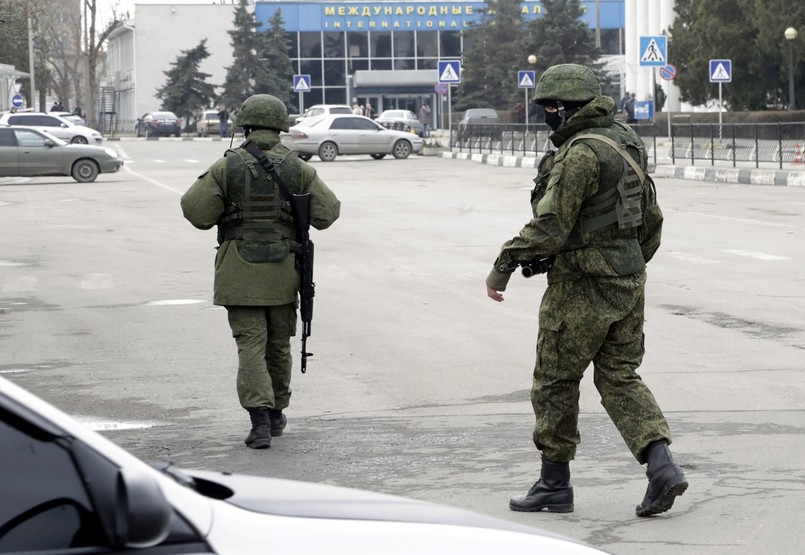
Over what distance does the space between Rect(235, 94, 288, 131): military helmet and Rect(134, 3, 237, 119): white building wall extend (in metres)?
87.7

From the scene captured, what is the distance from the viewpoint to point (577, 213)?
5.42 metres

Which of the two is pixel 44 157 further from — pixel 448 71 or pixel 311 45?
pixel 311 45

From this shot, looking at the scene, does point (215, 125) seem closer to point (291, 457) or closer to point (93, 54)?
point (93, 54)

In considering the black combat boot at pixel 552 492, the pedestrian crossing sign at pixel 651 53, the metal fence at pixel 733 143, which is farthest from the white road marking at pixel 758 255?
the pedestrian crossing sign at pixel 651 53

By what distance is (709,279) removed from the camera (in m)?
13.5

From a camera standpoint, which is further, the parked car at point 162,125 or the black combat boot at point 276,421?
the parked car at point 162,125

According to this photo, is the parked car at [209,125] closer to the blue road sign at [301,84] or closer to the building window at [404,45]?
the blue road sign at [301,84]

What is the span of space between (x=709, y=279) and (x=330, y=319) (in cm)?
401

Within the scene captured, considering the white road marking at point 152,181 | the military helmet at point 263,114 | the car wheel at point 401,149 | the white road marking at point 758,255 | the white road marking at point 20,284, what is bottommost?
the white road marking at point 20,284

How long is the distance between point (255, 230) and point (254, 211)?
0.09m

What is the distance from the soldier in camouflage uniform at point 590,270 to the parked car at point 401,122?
2146 inches

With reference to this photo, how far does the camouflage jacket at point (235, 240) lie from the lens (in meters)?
6.95

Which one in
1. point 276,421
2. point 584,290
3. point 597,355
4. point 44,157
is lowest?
point 276,421

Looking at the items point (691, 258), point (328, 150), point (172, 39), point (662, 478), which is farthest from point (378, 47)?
point (662, 478)
